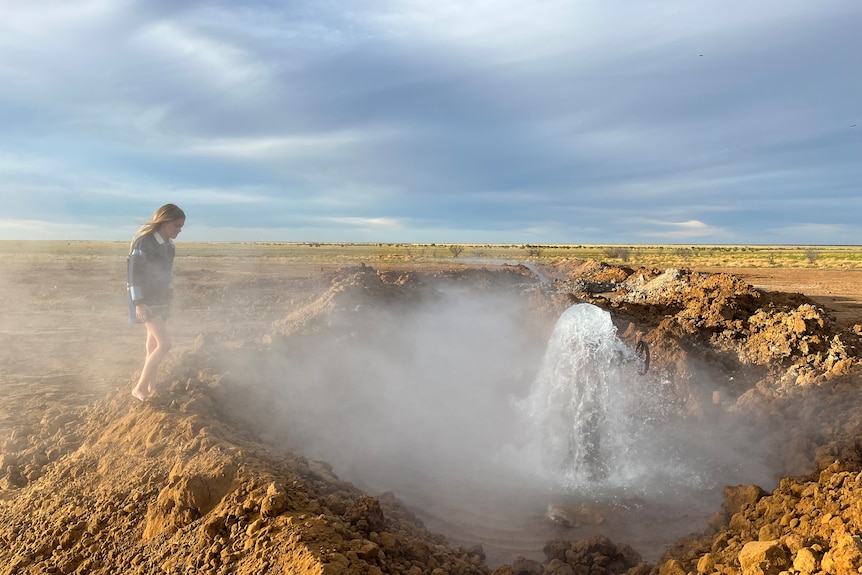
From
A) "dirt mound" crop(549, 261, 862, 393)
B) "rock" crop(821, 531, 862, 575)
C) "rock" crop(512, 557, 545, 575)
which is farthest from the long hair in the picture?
"dirt mound" crop(549, 261, 862, 393)

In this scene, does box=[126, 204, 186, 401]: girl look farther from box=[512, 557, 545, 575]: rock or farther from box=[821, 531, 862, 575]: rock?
box=[821, 531, 862, 575]: rock

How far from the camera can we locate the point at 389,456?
5.89 m

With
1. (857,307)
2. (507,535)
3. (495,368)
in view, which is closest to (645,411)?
(495,368)

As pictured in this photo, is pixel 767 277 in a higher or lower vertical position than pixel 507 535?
higher

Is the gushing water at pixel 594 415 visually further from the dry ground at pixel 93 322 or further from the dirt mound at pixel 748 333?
the dry ground at pixel 93 322

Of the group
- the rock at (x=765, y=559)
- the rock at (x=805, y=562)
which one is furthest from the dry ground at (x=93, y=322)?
the rock at (x=805, y=562)

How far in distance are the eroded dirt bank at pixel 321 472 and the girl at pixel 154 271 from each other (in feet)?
2.46

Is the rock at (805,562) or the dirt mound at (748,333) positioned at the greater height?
the dirt mound at (748,333)

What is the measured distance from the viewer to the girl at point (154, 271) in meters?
4.37

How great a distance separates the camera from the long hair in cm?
444

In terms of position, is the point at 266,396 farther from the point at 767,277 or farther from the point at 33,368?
the point at 767,277

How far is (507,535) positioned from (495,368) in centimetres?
353

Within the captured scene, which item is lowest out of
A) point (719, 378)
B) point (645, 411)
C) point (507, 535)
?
point (507, 535)

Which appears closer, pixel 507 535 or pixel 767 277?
pixel 507 535
